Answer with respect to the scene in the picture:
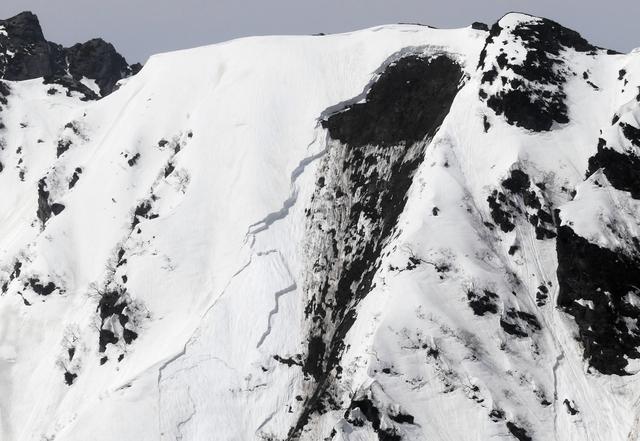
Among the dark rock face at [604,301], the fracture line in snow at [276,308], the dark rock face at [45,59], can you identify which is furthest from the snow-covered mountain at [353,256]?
the dark rock face at [45,59]

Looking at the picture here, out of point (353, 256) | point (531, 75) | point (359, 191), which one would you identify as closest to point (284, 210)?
point (359, 191)

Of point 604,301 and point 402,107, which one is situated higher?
point 402,107

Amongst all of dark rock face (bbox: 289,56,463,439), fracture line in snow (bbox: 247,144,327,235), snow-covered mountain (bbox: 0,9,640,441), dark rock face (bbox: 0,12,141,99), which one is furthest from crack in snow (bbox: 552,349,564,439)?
dark rock face (bbox: 0,12,141,99)

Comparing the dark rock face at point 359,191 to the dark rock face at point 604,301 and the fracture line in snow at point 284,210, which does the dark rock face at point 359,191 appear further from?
the dark rock face at point 604,301

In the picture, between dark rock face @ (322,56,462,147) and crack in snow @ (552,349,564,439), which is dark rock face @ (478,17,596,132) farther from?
crack in snow @ (552,349,564,439)

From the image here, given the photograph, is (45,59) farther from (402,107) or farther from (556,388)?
(556,388)
